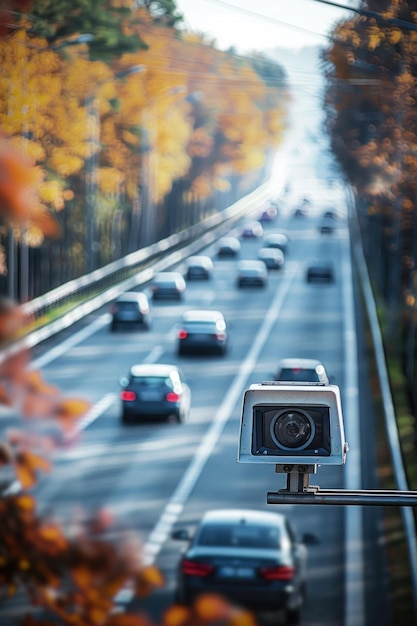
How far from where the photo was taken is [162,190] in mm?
108375

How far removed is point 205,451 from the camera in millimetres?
34094

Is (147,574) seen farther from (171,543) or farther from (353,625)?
(171,543)

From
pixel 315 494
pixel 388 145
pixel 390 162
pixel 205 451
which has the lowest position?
pixel 205 451

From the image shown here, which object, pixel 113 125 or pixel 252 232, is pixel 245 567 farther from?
pixel 252 232

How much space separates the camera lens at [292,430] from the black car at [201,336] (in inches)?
1737

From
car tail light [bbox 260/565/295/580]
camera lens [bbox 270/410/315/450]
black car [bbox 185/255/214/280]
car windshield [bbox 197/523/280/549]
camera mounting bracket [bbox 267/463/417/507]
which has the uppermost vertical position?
camera lens [bbox 270/410/315/450]

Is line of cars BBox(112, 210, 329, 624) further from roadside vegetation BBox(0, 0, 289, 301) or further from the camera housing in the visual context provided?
the camera housing

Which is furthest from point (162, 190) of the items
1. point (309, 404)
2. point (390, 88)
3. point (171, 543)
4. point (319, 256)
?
point (309, 404)

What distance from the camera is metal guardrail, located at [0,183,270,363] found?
53.2 meters

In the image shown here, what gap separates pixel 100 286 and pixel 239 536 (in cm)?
4996

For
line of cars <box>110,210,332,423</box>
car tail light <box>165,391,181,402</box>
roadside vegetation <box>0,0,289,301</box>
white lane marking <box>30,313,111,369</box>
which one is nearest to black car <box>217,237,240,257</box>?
roadside vegetation <box>0,0,289,301</box>

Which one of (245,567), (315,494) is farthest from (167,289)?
(315,494)

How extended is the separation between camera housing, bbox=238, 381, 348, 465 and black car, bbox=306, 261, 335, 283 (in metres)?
73.2

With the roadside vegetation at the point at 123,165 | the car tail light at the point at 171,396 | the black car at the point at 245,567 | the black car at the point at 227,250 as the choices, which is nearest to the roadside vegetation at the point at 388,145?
the roadside vegetation at the point at 123,165
